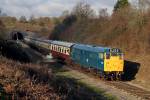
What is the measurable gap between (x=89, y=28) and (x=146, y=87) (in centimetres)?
4521

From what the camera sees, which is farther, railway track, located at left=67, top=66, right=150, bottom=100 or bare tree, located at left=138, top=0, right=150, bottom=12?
bare tree, located at left=138, top=0, right=150, bottom=12

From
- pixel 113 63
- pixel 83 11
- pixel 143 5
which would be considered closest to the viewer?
pixel 113 63

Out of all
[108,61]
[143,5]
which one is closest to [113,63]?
[108,61]

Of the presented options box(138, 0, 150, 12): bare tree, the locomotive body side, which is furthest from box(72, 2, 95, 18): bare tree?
the locomotive body side

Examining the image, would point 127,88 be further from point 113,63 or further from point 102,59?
point 102,59

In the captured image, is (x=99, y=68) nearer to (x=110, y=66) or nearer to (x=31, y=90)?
(x=110, y=66)

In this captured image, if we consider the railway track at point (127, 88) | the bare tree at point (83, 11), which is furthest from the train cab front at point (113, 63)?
the bare tree at point (83, 11)

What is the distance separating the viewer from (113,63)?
116 ft

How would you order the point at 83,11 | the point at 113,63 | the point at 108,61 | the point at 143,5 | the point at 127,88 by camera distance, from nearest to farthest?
the point at 127,88 → the point at 108,61 → the point at 113,63 → the point at 143,5 → the point at 83,11

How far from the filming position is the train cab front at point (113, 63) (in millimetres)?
35281

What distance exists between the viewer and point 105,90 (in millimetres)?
28828

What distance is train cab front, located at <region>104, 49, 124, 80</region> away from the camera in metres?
35.3

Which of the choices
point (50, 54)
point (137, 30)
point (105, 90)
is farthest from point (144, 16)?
point (105, 90)

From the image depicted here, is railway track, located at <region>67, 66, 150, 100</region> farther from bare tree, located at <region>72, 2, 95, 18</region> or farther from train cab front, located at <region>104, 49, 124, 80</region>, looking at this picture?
bare tree, located at <region>72, 2, 95, 18</region>
